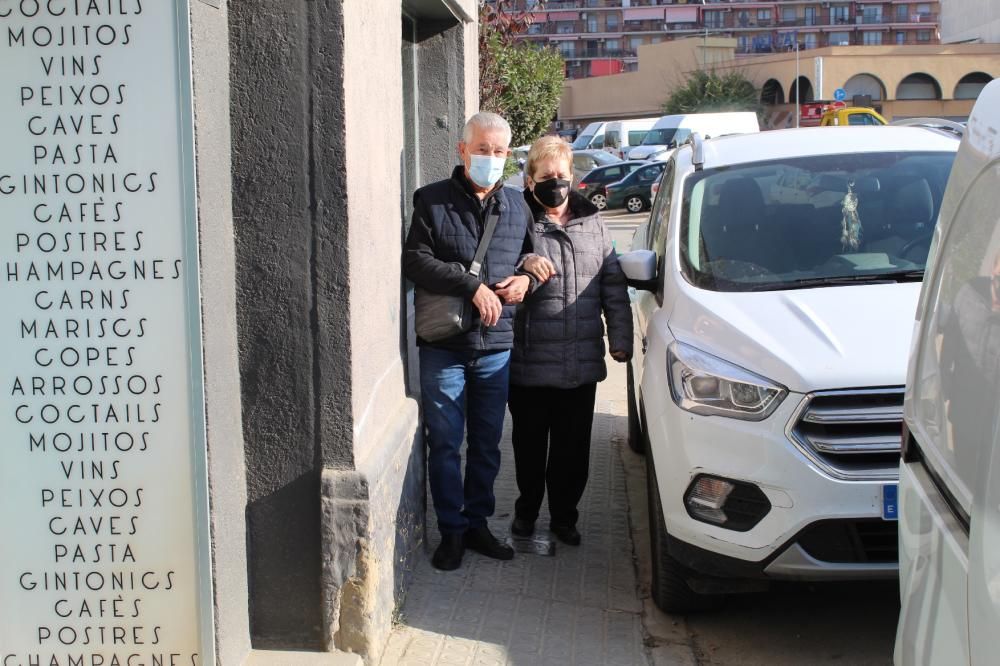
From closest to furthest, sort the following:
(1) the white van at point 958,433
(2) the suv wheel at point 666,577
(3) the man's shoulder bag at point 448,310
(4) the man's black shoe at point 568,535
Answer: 1. (1) the white van at point 958,433
2. (2) the suv wheel at point 666,577
3. (3) the man's shoulder bag at point 448,310
4. (4) the man's black shoe at point 568,535

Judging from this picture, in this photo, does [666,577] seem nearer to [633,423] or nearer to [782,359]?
[782,359]

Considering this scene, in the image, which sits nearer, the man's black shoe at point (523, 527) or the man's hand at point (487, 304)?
the man's hand at point (487, 304)

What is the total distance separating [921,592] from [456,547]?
2.74 metres

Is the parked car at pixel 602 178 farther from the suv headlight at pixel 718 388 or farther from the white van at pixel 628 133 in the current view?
the suv headlight at pixel 718 388

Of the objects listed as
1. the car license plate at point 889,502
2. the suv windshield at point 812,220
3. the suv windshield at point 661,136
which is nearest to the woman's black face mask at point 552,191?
the suv windshield at point 812,220

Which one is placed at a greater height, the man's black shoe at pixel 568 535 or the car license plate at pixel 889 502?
the car license plate at pixel 889 502

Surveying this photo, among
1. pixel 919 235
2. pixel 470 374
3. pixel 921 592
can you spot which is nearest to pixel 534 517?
pixel 470 374

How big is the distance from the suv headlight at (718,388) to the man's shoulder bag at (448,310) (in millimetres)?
843

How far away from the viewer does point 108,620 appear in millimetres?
3182

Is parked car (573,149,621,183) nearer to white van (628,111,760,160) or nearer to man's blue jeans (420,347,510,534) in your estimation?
white van (628,111,760,160)

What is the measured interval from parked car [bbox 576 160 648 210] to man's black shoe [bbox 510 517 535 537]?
2483 cm

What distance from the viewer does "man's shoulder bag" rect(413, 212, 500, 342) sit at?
456 centimetres

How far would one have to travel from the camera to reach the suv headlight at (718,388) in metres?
3.95

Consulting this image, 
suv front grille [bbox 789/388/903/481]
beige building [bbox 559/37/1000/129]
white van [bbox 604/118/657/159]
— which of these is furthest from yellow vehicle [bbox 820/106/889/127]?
suv front grille [bbox 789/388/903/481]
